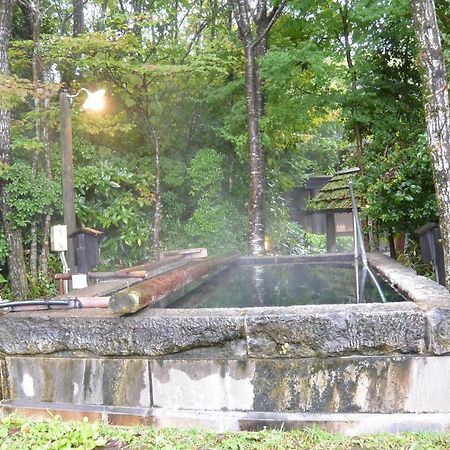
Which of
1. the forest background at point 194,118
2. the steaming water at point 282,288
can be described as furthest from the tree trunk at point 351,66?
the steaming water at point 282,288

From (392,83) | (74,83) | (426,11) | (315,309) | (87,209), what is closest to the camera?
Answer: (315,309)

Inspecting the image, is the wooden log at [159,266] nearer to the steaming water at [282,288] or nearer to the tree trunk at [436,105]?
the steaming water at [282,288]

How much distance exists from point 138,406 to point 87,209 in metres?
7.21

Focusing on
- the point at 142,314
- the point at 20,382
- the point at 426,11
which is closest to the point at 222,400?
the point at 142,314

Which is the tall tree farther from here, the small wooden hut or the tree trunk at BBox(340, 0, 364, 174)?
the small wooden hut

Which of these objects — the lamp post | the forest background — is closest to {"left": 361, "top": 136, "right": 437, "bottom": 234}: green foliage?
the forest background

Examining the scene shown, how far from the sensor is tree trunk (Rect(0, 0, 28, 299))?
7.61 m

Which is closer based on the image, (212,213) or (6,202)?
(6,202)

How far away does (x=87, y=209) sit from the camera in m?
9.27

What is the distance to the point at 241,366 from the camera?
2594mm

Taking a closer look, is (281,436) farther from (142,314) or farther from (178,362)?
(142,314)

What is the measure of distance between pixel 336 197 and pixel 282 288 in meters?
6.53

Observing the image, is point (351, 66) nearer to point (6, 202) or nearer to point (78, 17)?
point (6, 202)

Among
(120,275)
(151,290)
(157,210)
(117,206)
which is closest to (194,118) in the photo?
(157,210)
